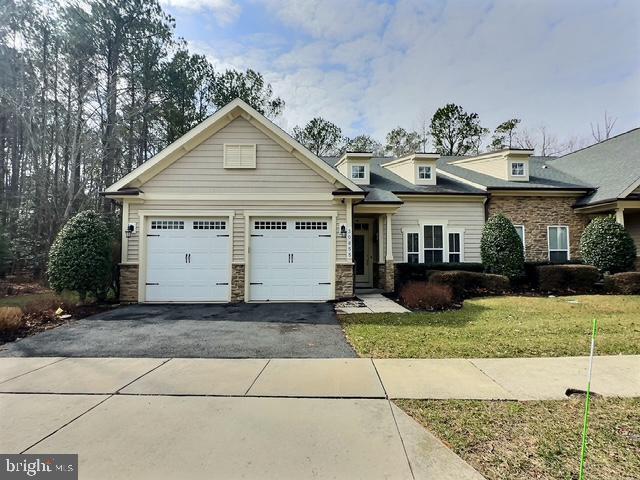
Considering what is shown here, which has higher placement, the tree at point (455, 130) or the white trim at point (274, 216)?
the tree at point (455, 130)

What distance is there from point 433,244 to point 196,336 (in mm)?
10399

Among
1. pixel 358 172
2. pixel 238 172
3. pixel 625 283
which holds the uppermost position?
pixel 358 172

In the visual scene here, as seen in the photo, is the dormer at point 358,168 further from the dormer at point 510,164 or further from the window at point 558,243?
the window at point 558,243

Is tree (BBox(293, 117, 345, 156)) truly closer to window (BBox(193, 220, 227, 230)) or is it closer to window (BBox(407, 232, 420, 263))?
window (BBox(407, 232, 420, 263))

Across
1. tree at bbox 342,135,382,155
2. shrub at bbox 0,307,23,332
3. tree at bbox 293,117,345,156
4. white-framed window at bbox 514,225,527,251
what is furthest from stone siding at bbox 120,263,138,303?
tree at bbox 342,135,382,155

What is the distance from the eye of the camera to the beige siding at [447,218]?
45.1 feet

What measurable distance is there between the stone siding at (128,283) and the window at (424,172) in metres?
11.7

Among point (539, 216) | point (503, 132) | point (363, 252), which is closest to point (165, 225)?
point (363, 252)

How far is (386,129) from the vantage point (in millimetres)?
31219

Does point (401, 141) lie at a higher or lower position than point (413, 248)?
higher

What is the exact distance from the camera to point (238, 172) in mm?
10422

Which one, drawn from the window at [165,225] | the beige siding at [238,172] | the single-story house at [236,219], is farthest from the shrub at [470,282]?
the window at [165,225]

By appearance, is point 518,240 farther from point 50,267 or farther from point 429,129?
point 429,129

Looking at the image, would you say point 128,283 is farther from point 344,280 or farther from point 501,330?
point 501,330
